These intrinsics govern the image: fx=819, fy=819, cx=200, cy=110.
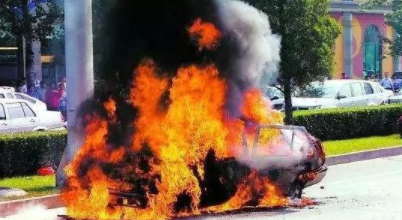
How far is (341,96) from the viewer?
26000 mm

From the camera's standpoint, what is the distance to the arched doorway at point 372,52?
170 feet

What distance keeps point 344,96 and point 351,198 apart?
49.8 ft

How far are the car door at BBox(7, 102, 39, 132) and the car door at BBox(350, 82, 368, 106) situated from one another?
1154cm

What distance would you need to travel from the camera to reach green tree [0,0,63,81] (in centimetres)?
2465

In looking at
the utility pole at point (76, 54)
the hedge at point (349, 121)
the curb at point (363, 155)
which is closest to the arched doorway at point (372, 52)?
the hedge at point (349, 121)

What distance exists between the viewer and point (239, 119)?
1050 cm

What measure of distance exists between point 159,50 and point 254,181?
2489mm

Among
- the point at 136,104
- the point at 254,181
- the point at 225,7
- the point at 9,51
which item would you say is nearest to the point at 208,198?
the point at 254,181

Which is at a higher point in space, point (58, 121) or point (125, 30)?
point (125, 30)

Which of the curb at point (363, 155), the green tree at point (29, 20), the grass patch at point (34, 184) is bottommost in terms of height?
the curb at point (363, 155)

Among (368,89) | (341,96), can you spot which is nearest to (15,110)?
(341,96)

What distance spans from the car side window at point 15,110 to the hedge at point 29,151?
4.22 meters

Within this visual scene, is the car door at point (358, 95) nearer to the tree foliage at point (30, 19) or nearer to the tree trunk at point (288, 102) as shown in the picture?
the tree trunk at point (288, 102)

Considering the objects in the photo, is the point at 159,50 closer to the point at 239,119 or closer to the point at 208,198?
the point at 239,119
